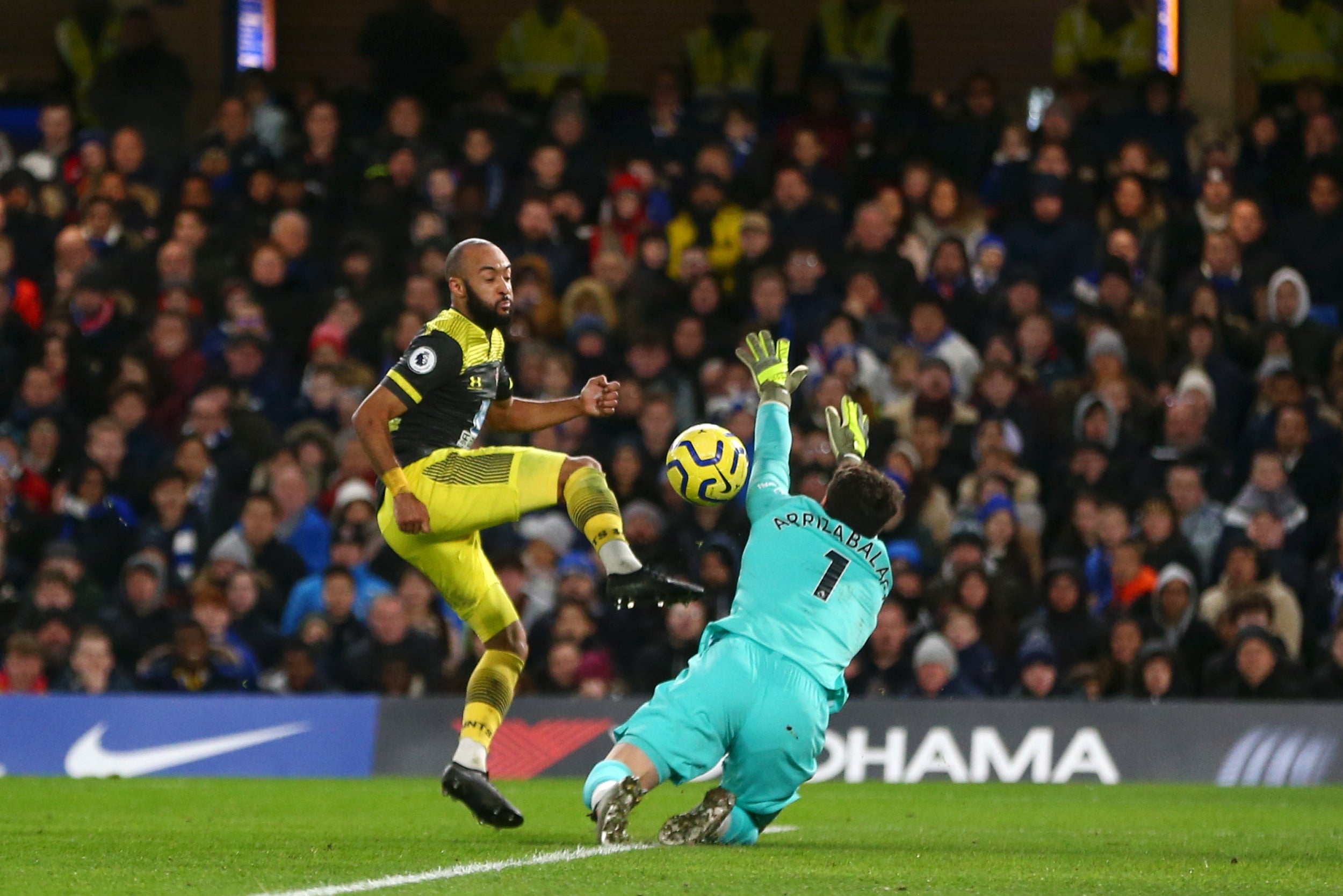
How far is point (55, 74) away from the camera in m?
21.1

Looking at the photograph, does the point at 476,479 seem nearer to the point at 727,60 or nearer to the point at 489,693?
the point at 489,693

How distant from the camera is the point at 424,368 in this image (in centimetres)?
841

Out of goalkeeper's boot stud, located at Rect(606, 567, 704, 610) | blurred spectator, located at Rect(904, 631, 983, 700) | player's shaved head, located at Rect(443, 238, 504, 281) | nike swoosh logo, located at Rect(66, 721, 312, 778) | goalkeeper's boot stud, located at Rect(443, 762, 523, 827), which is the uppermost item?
player's shaved head, located at Rect(443, 238, 504, 281)

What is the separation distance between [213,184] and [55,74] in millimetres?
4536

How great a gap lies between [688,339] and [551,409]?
6.51 m

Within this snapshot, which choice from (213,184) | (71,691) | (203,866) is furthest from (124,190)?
(203,866)

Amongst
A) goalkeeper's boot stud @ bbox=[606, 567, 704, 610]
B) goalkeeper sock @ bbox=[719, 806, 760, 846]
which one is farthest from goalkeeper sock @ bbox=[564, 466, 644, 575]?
goalkeeper sock @ bbox=[719, 806, 760, 846]

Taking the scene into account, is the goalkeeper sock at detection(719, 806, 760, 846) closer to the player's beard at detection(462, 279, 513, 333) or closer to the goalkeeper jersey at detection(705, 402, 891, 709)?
the goalkeeper jersey at detection(705, 402, 891, 709)

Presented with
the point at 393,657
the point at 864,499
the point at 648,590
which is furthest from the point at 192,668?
the point at 864,499

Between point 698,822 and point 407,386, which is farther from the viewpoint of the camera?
point 407,386

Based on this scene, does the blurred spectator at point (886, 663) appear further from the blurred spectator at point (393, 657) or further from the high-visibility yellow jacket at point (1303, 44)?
the high-visibility yellow jacket at point (1303, 44)

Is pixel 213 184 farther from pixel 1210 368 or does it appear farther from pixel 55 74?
pixel 1210 368

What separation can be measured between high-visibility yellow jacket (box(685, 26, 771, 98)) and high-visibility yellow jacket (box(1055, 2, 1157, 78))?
8.79 feet

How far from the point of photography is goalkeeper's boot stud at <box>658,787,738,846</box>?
766 cm
